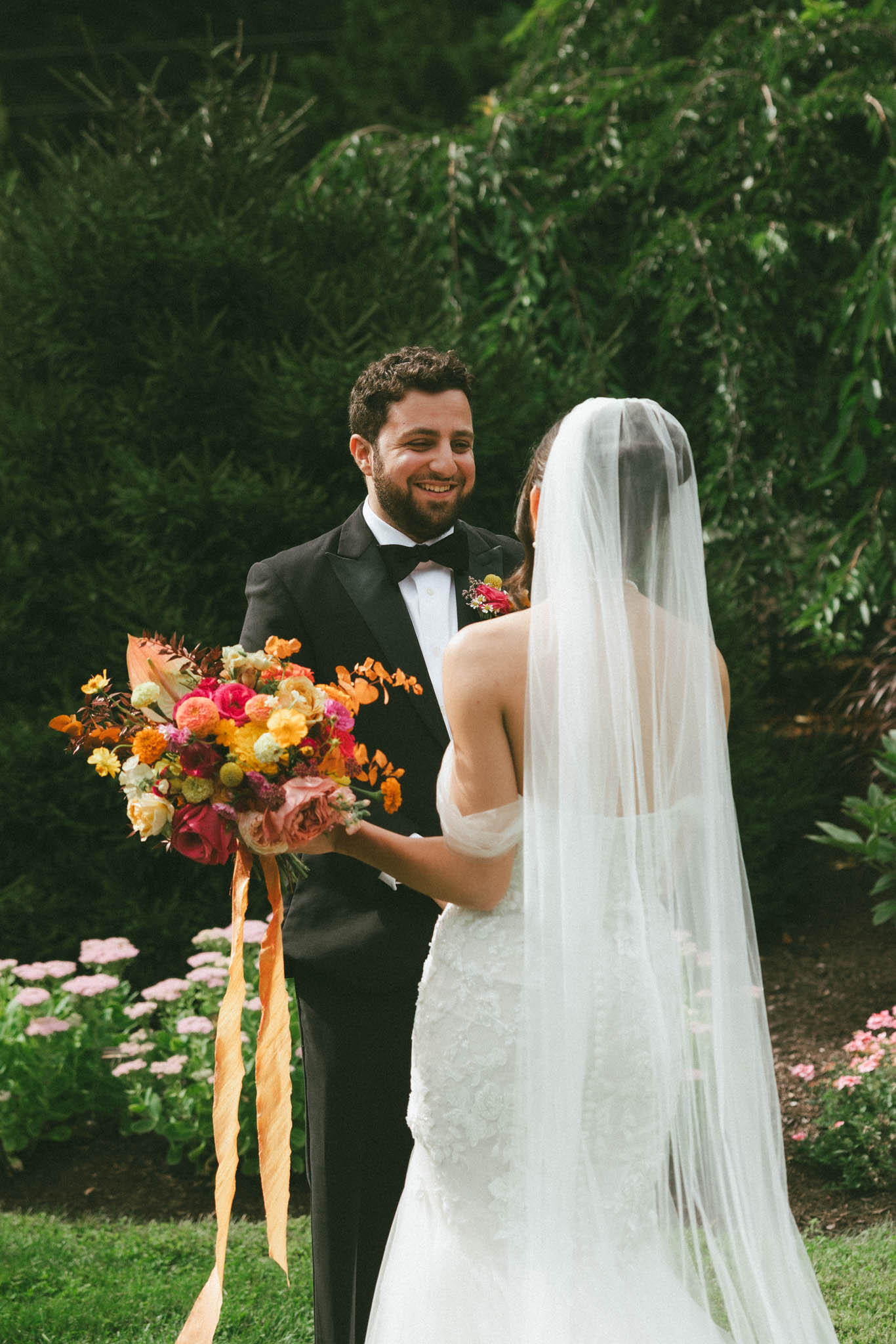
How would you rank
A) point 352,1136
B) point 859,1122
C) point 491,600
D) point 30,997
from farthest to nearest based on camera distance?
point 30,997 → point 859,1122 → point 352,1136 → point 491,600

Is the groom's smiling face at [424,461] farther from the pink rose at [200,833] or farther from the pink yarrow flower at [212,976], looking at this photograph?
the pink yarrow flower at [212,976]

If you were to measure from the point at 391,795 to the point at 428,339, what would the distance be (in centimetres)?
325

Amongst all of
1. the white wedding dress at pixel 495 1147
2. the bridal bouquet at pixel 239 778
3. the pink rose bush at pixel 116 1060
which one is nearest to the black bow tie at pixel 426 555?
the bridal bouquet at pixel 239 778

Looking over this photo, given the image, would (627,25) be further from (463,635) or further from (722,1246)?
(722,1246)

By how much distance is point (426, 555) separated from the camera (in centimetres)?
268

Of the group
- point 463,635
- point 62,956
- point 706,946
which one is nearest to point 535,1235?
point 706,946

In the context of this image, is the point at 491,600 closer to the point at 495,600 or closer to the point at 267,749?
the point at 495,600

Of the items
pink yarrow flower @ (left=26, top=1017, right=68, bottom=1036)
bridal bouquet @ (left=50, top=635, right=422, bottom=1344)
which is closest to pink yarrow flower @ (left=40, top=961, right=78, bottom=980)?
pink yarrow flower @ (left=26, top=1017, right=68, bottom=1036)

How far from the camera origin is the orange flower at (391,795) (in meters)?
1.98

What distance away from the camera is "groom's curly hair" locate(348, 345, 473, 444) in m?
2.62

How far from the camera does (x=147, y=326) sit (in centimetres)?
483

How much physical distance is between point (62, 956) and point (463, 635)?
328 centimetres

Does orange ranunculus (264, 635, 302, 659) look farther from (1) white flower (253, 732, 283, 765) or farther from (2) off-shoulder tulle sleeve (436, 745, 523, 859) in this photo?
(2) off-shoulder tulle sleeve (436, 745, 523, 859)

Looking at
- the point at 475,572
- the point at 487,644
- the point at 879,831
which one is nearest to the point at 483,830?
the point at 487,644
